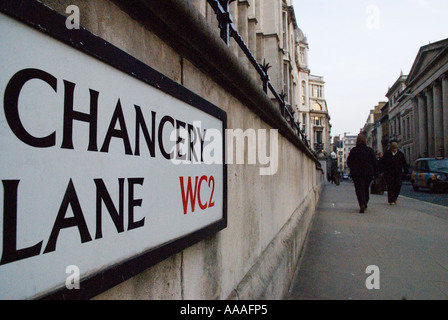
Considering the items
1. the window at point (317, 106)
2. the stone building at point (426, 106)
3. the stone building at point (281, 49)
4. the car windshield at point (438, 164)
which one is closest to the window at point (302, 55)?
the stone building at point (281, 49)

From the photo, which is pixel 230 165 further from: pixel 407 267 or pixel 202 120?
pixel 407 267

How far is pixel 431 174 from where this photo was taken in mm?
17359

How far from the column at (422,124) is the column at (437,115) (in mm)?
4907

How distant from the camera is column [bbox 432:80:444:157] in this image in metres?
35.8

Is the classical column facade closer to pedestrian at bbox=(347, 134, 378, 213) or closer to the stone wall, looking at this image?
pedestrian at bbox=(347, 134, 378, 213)

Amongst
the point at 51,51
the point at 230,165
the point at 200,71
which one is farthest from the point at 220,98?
the point at 51,51

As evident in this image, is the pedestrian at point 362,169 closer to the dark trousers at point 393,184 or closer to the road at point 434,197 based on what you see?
the dark trousers at point 393,184

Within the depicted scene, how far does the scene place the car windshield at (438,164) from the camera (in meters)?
17.8

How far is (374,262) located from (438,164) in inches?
691

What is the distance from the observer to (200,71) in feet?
5.51

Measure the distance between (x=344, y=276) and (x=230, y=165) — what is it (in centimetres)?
226

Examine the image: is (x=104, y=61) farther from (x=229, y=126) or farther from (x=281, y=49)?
(x=281, y=49)

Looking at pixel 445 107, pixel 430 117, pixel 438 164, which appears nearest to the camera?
pixel 438 164

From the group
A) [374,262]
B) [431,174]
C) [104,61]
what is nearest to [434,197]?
[431,174]
